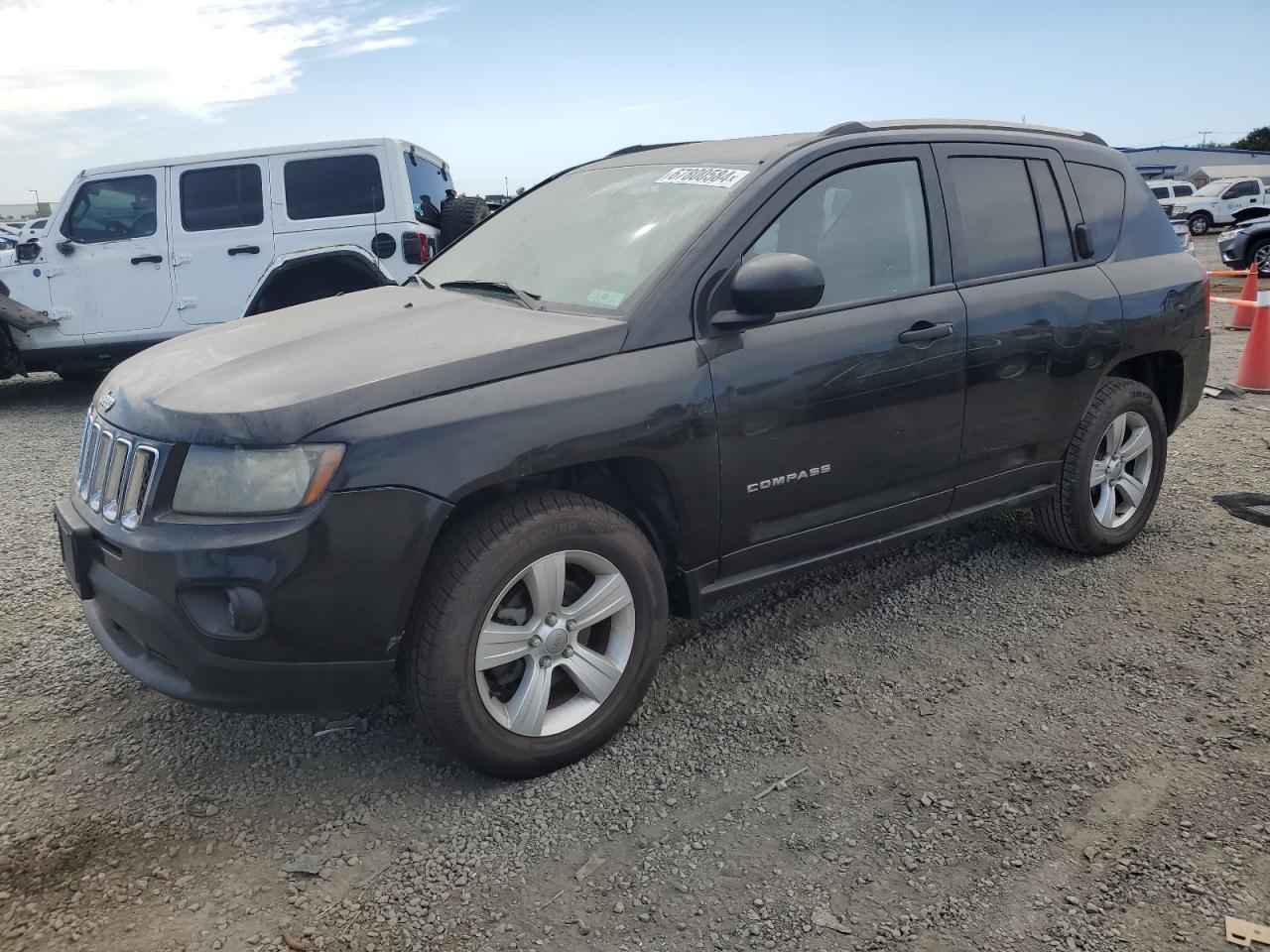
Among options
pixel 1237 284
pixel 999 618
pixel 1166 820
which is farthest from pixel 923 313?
pixel 1237 284

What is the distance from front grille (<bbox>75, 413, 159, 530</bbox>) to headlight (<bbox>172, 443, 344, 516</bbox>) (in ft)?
0.49

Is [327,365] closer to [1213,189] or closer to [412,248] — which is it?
[412,248]

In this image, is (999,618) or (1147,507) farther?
(1147,507)

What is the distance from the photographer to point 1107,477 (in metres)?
4.30

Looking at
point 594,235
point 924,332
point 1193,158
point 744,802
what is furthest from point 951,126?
point 1193,158

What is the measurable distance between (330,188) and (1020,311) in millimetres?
5951

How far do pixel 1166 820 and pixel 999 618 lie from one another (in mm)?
1272

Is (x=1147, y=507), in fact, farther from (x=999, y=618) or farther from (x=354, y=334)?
(x=354, y=334)

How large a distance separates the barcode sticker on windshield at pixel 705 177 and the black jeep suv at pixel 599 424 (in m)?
0.02

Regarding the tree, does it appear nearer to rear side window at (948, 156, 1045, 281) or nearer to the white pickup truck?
the white pickup truck

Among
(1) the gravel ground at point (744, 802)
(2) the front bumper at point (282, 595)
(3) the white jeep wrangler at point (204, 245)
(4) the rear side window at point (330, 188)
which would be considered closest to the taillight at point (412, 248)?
(3) the white jeep wrangler at point (204, 245)

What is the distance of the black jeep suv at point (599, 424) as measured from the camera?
2461mm

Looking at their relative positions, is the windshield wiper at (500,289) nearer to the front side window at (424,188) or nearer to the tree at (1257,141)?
the front side window at (424,188)

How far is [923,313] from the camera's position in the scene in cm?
345
